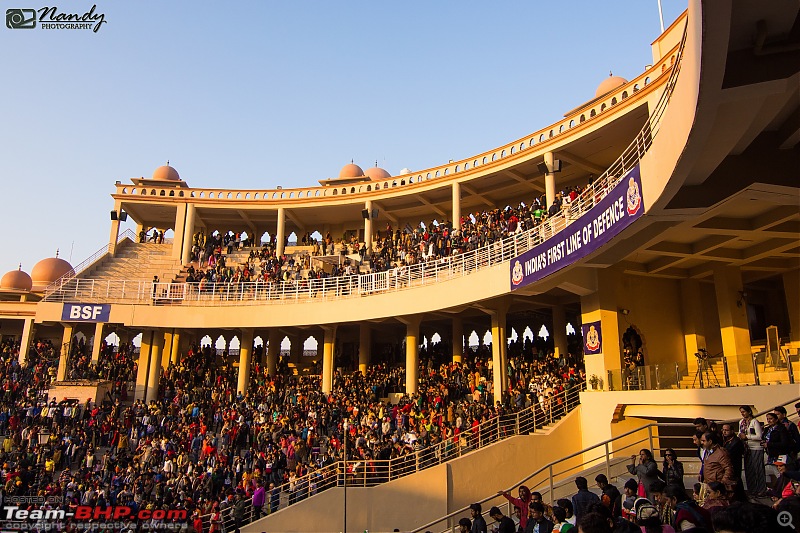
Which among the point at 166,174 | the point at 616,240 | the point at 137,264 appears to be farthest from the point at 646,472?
the point at 166,174

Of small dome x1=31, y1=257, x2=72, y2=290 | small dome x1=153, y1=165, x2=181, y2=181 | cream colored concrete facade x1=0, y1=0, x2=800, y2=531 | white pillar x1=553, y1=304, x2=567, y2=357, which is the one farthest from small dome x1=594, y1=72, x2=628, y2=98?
small dome x1=31, y1=257, x2=72, y2=290

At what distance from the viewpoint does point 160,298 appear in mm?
27219

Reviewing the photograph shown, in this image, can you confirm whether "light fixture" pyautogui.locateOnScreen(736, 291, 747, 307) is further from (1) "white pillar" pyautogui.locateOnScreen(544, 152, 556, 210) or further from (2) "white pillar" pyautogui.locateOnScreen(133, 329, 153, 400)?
(2) "white pillar" pyautogui.locateOnScreen(133, 329, 153, 400)

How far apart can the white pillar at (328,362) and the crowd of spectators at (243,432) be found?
0.42 metres

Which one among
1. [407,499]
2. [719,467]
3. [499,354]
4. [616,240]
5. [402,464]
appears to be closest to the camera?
[719,467]

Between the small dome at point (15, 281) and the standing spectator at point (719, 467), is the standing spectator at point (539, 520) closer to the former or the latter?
the standing spectator at point (719, 467)

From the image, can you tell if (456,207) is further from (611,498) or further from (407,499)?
(611,498)

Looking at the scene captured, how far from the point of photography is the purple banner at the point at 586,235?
39.0 feet

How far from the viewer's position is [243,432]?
19.6 m

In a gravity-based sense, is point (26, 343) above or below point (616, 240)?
below

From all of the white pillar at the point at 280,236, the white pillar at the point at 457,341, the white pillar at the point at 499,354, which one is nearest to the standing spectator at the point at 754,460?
the white pillar at the point at 499,354

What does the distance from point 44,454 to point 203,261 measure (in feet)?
48.0

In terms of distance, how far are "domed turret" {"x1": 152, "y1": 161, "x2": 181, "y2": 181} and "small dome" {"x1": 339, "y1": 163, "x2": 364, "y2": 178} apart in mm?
10227

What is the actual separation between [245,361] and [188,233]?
9.24 metres
